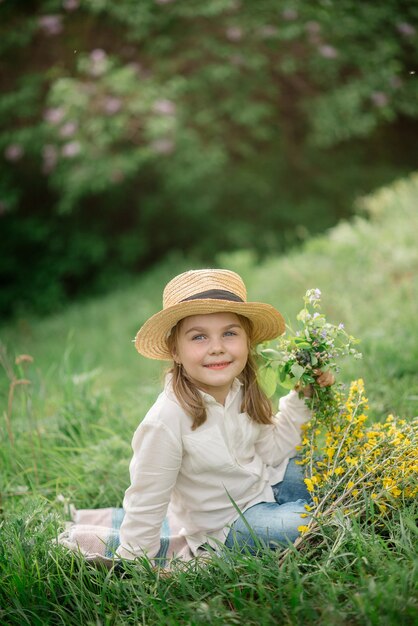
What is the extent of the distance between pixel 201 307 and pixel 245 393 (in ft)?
1.51

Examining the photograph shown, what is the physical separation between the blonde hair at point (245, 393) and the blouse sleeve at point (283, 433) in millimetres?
72

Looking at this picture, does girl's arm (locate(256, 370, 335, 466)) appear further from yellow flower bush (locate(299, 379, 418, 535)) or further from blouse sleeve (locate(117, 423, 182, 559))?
blouse sleeve (locate(117, 423, 182, 559))

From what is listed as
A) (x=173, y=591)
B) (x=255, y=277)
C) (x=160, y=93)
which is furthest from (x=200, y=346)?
(x=160, y=93)

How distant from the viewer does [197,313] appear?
2111mm

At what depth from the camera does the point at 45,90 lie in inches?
336

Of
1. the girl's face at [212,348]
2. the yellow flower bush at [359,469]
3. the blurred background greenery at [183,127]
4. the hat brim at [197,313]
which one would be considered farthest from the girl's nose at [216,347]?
the blurred background greenery at [183,127]

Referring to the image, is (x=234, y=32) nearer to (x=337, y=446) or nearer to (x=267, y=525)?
(x=337, y=446)

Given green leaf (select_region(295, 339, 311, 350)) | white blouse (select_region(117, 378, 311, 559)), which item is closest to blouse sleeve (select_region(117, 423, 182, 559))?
white blouse (select_region(117, 378, 311, 559))

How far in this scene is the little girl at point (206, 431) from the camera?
2094mm

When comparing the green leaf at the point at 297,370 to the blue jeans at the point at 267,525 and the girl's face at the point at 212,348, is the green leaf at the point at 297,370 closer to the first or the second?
the girl's face at the point at 212,348

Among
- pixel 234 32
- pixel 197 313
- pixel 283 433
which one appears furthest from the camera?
pixel 234 32

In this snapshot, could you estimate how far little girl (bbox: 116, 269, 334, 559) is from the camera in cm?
209

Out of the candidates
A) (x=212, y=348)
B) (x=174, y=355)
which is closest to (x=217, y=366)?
(x=212, y=348)

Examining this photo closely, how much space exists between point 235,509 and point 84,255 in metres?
7.66
